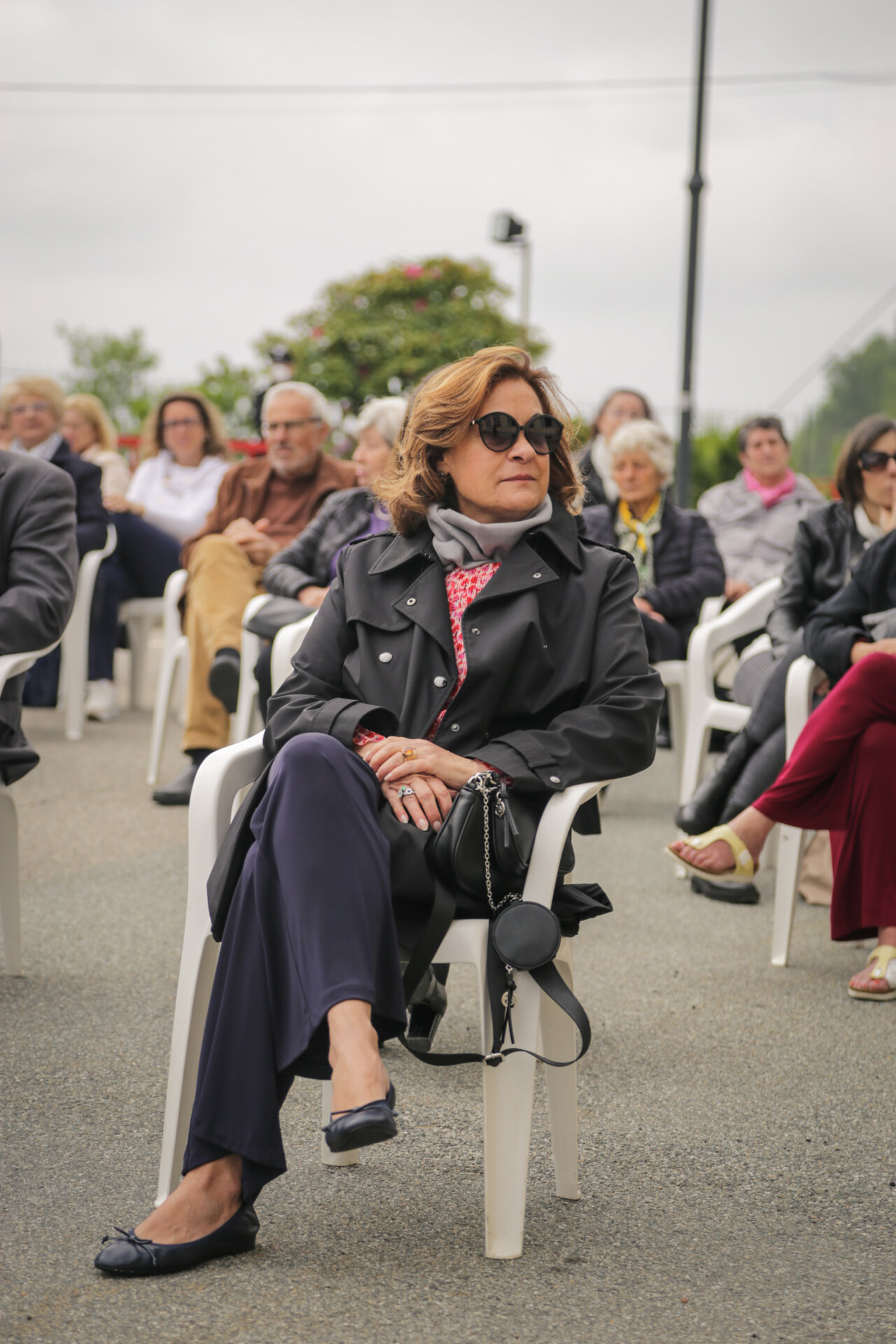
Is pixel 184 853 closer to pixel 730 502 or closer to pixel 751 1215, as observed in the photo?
pixel 751 1215

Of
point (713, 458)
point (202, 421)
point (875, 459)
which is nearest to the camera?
point (875, 459)

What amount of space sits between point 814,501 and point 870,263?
612cm

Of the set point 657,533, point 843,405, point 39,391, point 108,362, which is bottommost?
point 657,533

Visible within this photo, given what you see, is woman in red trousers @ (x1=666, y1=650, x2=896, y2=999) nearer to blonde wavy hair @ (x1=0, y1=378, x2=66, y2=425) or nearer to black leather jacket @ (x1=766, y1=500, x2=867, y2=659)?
black leather jacket @ (x1=766, y1=500, x2=867, y2=659)

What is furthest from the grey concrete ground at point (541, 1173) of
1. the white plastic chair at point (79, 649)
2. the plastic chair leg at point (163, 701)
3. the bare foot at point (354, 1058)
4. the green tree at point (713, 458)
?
the green tree at point (713, 458)

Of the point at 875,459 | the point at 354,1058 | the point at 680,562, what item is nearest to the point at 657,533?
the point at 680,562

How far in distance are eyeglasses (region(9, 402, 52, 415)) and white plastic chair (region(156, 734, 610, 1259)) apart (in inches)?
194

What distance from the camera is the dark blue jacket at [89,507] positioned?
7.05 m

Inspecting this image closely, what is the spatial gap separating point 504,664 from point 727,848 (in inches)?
66.3

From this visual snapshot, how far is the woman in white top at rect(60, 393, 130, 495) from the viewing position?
838 centimetres

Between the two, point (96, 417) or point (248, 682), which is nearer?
point (248, 682)

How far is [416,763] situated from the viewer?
2334 millimetres

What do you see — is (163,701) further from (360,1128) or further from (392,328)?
(392,328)

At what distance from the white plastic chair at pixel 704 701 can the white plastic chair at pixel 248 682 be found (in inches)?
66.1
